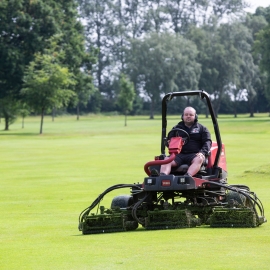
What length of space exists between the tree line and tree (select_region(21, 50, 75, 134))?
0.31 feet

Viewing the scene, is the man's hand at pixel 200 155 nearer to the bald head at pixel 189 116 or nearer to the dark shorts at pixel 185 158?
the dark shorts at pixel 185 158

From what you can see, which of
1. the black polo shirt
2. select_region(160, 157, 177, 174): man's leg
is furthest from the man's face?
select_region(160, 157, 177, 174): man's leg

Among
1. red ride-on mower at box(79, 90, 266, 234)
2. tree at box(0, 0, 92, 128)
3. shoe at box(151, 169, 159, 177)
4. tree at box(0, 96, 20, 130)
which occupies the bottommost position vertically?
tree at box(0, 96, 20, 130)

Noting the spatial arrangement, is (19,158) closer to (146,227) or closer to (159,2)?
(146,227)

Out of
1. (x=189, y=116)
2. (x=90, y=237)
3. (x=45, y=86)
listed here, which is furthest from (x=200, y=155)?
(x=45, y=86)

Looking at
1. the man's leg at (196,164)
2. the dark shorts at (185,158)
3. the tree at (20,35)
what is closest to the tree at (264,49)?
the tree at (20,35)

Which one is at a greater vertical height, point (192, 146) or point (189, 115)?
point (189, 115)

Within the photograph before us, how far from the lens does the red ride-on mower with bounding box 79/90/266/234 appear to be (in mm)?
13625

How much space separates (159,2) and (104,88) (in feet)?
67.6

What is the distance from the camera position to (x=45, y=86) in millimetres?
83562

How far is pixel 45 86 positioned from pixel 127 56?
6188 cm

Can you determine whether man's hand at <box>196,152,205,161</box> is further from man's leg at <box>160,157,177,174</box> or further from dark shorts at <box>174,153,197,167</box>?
man's leg at <box>160,157,177,174</box>

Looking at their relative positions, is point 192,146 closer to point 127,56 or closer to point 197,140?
point 197,140

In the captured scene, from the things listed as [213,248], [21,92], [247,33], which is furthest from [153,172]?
[247,33]
